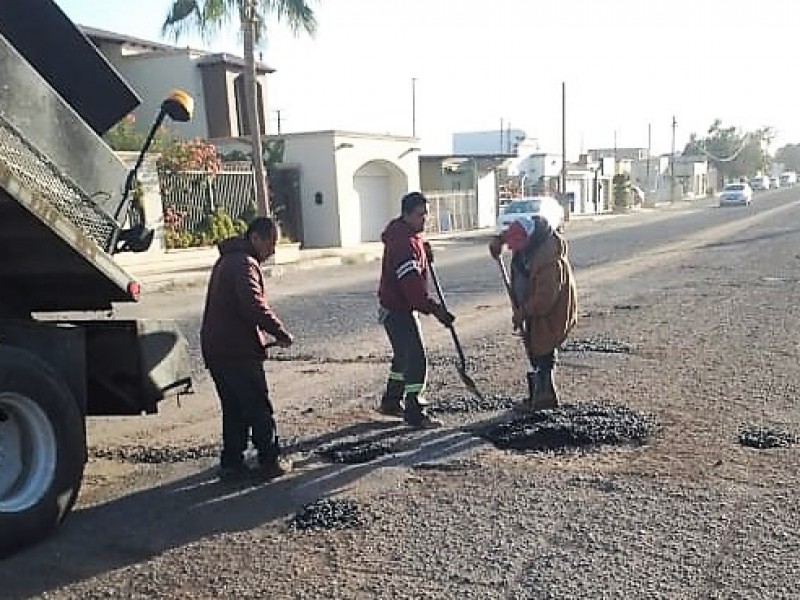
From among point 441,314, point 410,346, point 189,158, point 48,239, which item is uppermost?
point 189,158

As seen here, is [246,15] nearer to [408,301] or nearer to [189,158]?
[189,158]

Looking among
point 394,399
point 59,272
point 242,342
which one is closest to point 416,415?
point 394,399

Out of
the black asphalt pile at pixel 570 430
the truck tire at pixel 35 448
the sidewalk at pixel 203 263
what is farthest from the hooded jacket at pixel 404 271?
the sidewalk at pixel 203 263

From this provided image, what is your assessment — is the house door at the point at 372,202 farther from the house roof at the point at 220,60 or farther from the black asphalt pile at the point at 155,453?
the black asphalt pile at the point at 155,453

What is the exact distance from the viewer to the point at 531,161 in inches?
2527

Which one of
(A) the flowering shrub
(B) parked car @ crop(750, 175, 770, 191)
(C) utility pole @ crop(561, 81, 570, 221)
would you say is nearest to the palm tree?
(A) the flowering shrub

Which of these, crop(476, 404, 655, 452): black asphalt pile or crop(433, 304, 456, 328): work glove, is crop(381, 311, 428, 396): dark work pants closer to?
crop(433, 304, 456, 328): work glove

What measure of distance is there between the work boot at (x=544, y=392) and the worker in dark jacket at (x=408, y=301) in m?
0.83

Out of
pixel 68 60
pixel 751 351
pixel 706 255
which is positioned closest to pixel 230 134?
pixel 706 255

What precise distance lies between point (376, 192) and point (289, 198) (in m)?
4.39

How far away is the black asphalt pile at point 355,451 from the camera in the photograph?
593 cm

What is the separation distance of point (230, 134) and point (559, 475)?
30647 millimetres

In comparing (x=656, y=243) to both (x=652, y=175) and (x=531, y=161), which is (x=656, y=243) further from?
(x=652, y=175)

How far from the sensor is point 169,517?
499cm
